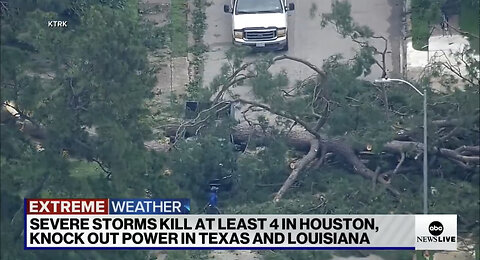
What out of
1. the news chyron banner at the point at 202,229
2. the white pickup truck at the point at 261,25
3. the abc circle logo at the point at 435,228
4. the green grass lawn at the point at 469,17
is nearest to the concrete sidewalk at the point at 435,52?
the green grass lawn at the point at 469,17

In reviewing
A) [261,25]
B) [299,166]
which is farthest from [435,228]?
[261,25]

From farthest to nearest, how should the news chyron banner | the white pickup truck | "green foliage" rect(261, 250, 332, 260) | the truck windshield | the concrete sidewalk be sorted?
1. the truck windshield
2. the white pickup truck
3. the concrete sidewalk
4. "green foliage" rect(261, 250, 332, 260)
5. the news chyron banner

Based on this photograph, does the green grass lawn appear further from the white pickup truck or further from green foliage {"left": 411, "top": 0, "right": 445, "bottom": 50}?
the white pickup truck

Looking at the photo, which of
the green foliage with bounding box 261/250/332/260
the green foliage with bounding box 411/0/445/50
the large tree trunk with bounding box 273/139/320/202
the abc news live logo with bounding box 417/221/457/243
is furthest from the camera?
the green foliage with bounding box 411/0/445/50

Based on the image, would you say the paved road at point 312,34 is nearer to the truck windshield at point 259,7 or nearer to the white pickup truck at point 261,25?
the white pickup truck at point 261,25

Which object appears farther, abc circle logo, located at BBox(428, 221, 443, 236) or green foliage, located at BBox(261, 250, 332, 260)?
abc circle logo, located at BBox(428, 221, 443, 236)

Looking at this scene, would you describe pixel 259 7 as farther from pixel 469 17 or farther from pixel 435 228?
pixel 435 228

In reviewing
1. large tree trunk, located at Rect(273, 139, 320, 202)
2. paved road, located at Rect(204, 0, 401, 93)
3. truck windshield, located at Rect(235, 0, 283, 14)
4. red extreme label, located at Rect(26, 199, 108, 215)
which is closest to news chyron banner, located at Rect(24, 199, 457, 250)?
red extreme label, located at Rect(26, 199, 108, 215)
